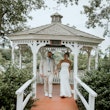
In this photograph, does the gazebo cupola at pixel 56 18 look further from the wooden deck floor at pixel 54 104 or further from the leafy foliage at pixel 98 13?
the wooden deck floor at pixel 54 104

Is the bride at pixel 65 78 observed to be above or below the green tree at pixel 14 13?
below

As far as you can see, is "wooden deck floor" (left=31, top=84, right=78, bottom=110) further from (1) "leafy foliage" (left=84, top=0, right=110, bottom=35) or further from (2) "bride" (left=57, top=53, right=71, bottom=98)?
(1) "leafy foliage" (left=84, top=0, right=110, bottom=35)

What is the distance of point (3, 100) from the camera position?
28.2 ft

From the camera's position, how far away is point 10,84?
358 inches

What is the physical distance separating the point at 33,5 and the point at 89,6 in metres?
4.55

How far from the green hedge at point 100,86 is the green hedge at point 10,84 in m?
2.11

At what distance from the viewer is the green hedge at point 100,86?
9.68 meters

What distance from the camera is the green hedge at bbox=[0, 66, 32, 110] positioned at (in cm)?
852

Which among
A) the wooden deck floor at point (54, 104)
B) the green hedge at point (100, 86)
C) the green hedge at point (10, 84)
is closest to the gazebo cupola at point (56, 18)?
the wooden deck floor at point (54, 104)

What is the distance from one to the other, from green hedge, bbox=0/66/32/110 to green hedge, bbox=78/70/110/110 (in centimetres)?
211

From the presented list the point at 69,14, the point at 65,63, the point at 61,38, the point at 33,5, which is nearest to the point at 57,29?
the point at 61,38

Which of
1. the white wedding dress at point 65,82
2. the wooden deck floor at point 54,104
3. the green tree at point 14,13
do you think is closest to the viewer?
the wooden deck floor at point 54,104

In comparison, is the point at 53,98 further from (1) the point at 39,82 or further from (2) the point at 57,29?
(1) the point at 39,82

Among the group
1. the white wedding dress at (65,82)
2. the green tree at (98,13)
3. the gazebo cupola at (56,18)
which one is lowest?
the white wedding dress at (65,82)
